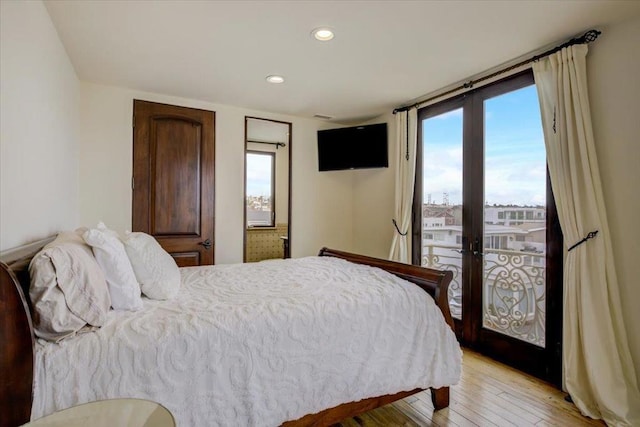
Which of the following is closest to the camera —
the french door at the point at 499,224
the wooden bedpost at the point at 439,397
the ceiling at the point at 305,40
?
the ceiling at the point at 305,40

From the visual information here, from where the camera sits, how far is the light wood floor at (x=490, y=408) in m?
2.04

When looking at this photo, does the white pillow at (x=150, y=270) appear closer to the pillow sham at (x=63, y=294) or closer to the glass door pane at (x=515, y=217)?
the pillow sham at (x=63, y=294)

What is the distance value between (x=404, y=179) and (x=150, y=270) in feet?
9.25

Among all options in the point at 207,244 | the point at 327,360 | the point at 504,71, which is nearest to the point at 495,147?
the point at 504,71

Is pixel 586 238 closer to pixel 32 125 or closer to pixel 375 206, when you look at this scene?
pixel 375 206

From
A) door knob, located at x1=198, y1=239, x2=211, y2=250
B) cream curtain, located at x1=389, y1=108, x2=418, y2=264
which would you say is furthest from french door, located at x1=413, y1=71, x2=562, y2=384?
door knob, located at x1=198, y1=239, x2=211, y2=250

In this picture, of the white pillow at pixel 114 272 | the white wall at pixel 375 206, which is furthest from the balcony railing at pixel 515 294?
the white pillow at pixel 114 272

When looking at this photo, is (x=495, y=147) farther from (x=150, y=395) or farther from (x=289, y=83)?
(x=150, y=395)

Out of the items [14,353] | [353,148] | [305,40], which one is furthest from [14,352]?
[353,148]

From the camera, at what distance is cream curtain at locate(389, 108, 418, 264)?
3729 mm

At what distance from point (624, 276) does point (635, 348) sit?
0.44 m

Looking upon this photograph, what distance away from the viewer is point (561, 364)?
242 cm

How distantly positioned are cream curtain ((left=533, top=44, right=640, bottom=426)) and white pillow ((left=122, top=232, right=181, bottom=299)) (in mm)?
2540

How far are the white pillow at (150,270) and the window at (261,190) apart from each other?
421 cm
